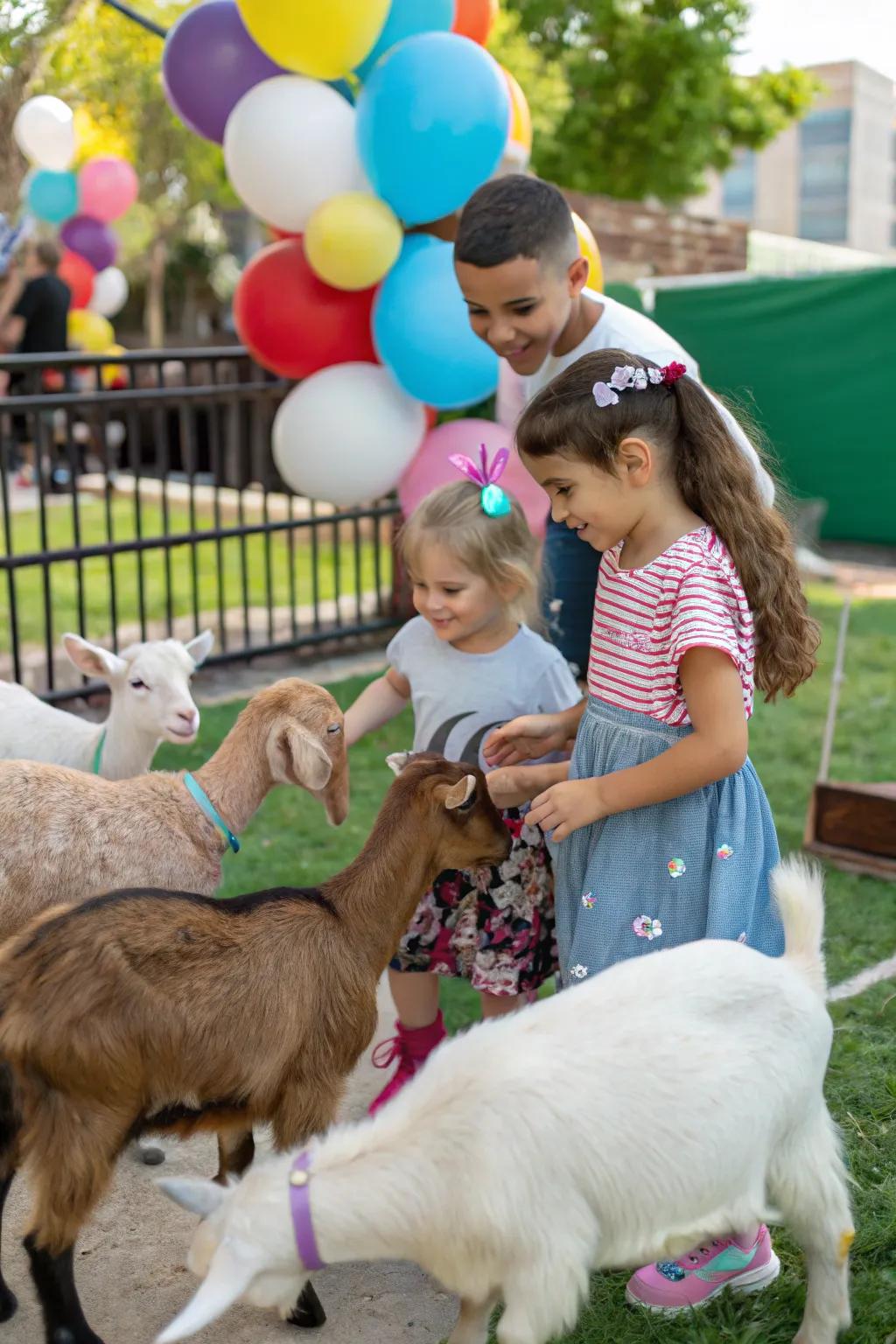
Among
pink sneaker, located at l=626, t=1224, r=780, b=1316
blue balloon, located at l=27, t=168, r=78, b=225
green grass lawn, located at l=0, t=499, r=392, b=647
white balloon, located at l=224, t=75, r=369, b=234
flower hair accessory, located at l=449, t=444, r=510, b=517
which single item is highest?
blue balloon, located at l=27, t=168, r=78, b=225

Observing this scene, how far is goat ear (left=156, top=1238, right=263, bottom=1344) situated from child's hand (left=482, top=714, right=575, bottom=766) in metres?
1.39

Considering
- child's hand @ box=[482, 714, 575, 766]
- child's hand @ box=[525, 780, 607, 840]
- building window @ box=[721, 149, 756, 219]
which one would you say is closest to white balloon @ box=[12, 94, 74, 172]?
child's hand @ box=[482, 714, 575, 766]

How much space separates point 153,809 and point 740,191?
6438 cm

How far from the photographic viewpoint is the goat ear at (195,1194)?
6.44 ft

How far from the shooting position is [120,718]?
4.00m

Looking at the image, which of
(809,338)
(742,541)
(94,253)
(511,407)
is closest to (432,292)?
Answer: (511,407)

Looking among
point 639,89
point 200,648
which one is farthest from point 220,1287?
point 639,89

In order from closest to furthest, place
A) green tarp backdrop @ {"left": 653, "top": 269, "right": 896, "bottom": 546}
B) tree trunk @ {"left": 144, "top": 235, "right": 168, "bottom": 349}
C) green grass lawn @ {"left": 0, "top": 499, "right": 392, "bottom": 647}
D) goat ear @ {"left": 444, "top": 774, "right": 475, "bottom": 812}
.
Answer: goat ear @ {"left": 444, "top": 774, "right": 475, "bottom": 812}, green grass lawn @ {"left": 0, "top": 499, "right": 392, "bottom": 647}, green tarp backdrop @ {"left": 653, "top": 269, "right": 896, "bottom": 546}, tree trunk @ {"left": 144, "top": 235, "right": 168, "bottom": 349}

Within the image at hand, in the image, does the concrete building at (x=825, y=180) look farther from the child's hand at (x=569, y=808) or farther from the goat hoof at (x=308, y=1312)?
the goat hoof at (x=308, y=1312)

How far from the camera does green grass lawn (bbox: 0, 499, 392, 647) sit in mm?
8203

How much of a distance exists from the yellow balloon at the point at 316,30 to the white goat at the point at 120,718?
2404mm

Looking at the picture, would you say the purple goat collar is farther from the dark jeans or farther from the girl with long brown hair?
the dark jeans

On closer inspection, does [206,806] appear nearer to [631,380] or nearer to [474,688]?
[474,688]

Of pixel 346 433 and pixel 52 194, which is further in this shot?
pixel 52 194
